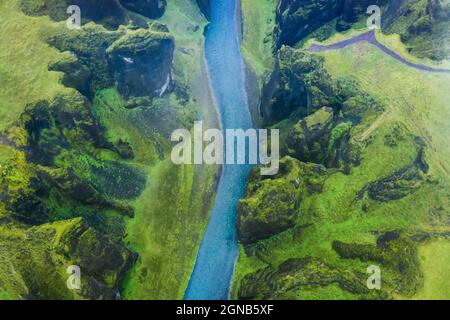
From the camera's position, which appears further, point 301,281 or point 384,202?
point 384,202

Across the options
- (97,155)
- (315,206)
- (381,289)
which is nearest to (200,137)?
(97,155)

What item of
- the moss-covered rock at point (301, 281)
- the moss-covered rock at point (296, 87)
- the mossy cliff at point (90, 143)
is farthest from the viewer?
the moss-covered rock at point (296, 87)

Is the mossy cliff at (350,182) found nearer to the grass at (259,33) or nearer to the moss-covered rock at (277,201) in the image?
the moss-covered rock at (277,201)

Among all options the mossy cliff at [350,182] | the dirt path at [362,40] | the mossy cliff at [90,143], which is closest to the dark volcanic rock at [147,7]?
the mossy cliff at [90,143]

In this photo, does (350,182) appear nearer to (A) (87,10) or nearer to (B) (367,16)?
(B) (367,16)

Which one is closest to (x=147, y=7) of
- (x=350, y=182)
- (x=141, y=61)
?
(x=141, y=61)

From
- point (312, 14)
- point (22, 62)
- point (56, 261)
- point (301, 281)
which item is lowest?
point (301, 281)
